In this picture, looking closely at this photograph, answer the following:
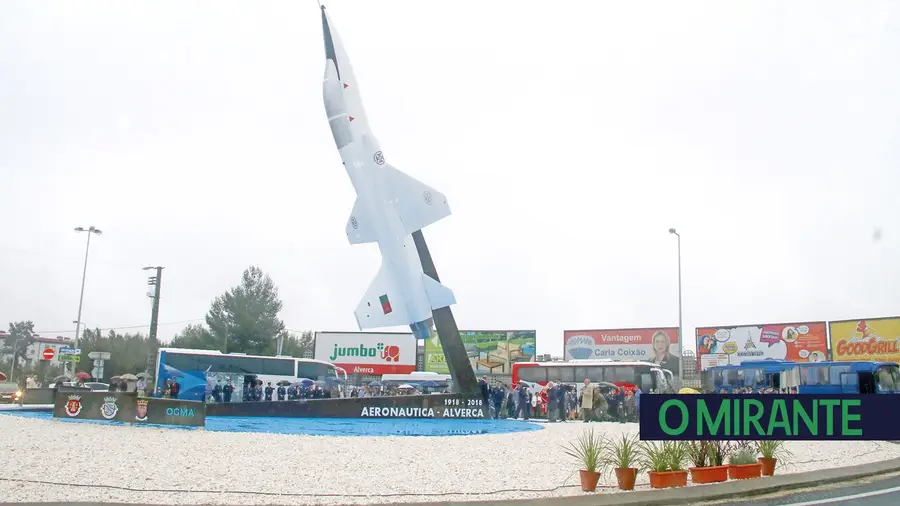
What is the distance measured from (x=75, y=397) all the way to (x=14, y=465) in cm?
1096

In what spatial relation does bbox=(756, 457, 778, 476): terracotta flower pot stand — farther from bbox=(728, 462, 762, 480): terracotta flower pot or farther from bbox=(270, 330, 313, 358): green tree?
bbox=(270, 330, 313, 358): green tree

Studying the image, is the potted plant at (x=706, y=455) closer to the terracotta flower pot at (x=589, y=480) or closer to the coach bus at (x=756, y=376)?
the terracotta flower pot at (x=589, y=480)

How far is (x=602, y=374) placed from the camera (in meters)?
40.7

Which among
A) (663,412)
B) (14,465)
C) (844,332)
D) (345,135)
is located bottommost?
(14,465)

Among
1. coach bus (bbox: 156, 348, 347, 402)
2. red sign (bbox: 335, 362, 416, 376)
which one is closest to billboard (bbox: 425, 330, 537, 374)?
red sign (bbox: 335, 362, 416, 376)

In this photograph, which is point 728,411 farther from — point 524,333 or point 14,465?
point 524,333

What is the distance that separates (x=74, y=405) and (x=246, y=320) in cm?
5486

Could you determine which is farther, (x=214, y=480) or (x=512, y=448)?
(x=512, y=448)

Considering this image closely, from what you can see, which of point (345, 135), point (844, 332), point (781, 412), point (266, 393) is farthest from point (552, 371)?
point (781, 412)

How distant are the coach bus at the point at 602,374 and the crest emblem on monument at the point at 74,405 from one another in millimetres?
23979

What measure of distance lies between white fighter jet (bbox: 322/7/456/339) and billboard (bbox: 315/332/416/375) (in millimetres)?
36157

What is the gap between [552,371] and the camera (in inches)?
1662

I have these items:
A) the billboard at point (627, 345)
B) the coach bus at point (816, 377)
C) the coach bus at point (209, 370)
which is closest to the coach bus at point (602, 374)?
the coach bus at point (816, 377)

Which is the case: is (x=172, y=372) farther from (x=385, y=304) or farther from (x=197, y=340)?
(x=197, y=340)
